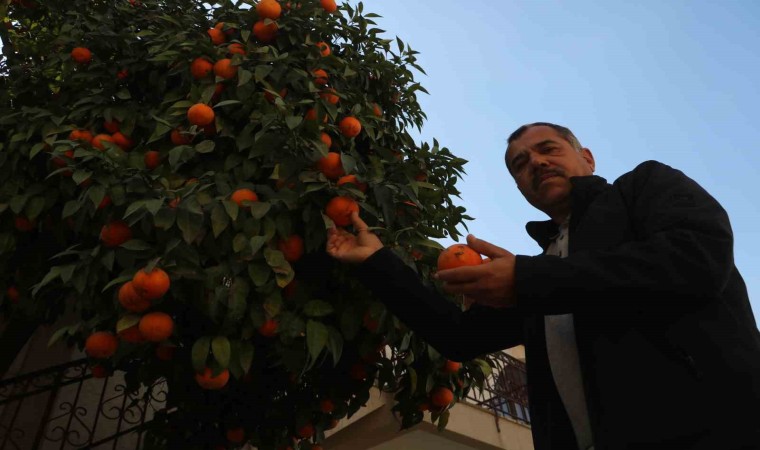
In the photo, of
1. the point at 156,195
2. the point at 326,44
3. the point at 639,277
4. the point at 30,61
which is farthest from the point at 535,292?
the point at 30,61

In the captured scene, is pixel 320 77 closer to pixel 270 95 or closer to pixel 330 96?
pixel 330 96

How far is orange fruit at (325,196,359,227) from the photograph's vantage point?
6.41 ft

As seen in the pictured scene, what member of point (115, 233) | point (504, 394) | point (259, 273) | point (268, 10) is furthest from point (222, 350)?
point (504, 394)

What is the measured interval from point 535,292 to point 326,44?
2453 mm

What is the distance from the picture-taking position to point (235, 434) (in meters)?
2.90

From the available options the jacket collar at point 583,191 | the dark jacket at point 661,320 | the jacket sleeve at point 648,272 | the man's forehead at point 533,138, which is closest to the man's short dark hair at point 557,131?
the man's forehead at point 533,138

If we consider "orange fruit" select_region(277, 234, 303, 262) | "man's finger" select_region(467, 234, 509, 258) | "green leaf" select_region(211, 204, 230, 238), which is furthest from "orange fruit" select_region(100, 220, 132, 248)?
"man's finger" select_region(467, 234, 509, 258)

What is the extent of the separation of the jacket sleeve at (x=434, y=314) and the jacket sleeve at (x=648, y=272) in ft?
1.38

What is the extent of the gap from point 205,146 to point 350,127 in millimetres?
690

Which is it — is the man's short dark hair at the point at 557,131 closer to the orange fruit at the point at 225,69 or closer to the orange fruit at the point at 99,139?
the orange fruit at the point at 225,69

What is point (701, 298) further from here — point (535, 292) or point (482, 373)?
point (482, 373)

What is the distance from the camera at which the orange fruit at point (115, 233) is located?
6.44ft

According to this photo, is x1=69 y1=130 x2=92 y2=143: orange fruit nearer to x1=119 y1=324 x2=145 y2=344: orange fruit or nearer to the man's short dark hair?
x1=119 y1=324 x2=145 y2=344: orange fruit

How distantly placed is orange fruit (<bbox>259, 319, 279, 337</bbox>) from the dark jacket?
1076mm
